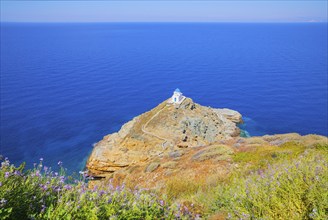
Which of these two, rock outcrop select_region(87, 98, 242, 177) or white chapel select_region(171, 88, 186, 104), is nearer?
rock outcrop select_region(87, 98, 242, 177)

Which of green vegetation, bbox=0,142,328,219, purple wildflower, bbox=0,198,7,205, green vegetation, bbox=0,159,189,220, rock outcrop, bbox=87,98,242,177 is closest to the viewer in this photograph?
purple wildflower, bbox=0,198,7,205

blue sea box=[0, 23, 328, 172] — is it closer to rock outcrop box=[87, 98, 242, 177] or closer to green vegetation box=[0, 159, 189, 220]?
rock outcrop box=[87, 98, 242, 177]

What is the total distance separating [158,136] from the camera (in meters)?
43.2

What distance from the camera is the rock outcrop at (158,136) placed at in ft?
132

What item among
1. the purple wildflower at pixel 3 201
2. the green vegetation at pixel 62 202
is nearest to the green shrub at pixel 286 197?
the green vegetation at pixel 62 202

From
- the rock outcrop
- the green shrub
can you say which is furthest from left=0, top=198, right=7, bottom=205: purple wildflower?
the rock outcrop

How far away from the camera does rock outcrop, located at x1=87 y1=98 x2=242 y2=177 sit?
1590 inches

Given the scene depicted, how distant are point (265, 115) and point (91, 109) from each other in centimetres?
4216

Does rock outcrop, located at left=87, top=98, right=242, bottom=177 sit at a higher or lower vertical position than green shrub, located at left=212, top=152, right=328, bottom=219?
lower

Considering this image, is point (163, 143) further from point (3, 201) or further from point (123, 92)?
point (123, 92)

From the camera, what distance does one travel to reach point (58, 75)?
97312 millimetres

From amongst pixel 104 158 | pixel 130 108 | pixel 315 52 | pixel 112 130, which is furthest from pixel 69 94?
pixel 315 52

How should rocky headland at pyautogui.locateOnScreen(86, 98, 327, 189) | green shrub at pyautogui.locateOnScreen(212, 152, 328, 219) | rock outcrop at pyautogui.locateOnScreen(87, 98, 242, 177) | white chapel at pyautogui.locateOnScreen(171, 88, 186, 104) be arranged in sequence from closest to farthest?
green shrub at pyautogui.locateOnScreen(212, 152, 328, 219)
rocky headland at pyautogui.locateOnScreen(86, 98, 327, 189)
rock outcrop at pyautogui.locateOnScreen(87, 98, 242, 177)
white chapel at pyautogui.locateOnScreen(171, 88, 186, 104)

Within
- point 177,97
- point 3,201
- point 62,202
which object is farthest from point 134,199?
point 177,97
